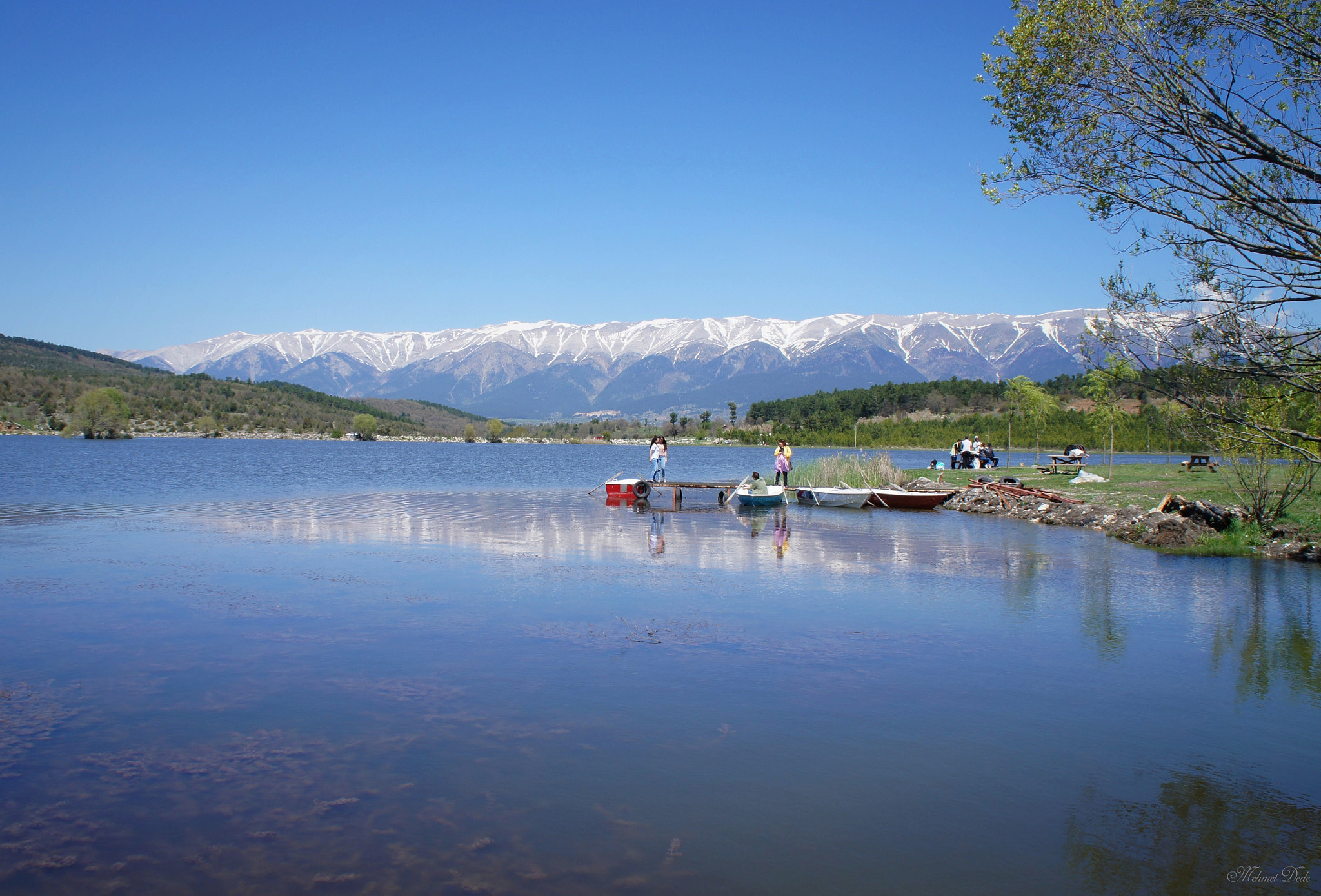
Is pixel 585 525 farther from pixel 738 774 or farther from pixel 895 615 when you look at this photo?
pixel 738 774

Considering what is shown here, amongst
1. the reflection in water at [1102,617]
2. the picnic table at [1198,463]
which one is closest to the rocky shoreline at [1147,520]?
the reflection in water at [1102,617]

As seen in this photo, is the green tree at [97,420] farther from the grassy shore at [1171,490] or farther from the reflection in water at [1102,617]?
the reflection in water at [1102,617]

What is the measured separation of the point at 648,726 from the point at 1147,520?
70.0 ft

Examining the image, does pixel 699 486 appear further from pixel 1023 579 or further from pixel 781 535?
pixel 1023 579

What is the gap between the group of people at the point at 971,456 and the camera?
51688 mm

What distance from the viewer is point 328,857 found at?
6.18 metres

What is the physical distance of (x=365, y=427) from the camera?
185750 mm

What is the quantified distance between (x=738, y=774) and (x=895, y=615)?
24.7 feet

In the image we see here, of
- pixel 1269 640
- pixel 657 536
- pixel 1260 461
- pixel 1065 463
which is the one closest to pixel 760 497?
pixel 657 536

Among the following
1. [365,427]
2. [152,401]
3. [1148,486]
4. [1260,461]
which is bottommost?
[1148,486]

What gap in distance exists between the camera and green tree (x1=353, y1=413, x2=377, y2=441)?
606ft

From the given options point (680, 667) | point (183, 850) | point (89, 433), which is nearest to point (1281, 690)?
point (680, 667)

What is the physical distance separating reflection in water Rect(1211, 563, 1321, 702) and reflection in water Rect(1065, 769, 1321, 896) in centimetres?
354

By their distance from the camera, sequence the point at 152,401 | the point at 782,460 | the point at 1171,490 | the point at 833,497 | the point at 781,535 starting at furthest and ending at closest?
the point at 152,401
the point at 782,460
the point at 833,497
the point at 1171,490
the point at 781,535
